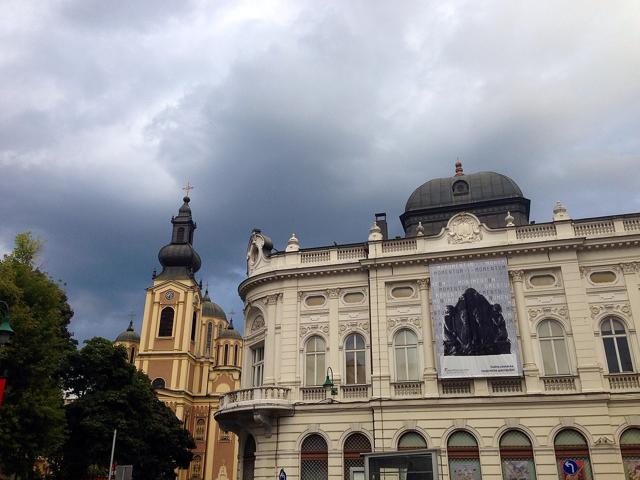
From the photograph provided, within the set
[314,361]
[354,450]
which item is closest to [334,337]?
[314,361]

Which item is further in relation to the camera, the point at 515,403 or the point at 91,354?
the point at 91,354

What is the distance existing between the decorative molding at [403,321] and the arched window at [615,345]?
9.17m

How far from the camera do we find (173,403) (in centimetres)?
6353

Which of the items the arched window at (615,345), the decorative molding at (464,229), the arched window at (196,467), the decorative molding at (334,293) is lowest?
the arched window at (196,467)

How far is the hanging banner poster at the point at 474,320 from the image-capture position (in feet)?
91.5

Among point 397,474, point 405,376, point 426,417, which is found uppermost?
point 405,376

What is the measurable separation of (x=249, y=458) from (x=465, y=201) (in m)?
20.4

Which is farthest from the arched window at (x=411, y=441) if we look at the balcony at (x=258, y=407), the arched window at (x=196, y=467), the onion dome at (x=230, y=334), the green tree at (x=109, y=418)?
the onion dome at (x=230, y=334)

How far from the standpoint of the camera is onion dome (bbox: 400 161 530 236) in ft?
112

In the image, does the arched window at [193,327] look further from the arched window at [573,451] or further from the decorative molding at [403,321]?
the arched window at [573,451]

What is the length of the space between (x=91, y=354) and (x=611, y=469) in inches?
1222

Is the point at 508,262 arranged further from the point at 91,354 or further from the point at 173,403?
the point at 173,403

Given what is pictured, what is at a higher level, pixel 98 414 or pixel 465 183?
pixel 465 183

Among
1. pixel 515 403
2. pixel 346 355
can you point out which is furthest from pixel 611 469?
pixel 346 355
